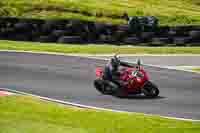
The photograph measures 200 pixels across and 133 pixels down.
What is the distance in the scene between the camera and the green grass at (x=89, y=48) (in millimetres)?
24984

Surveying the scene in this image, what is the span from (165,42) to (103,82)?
11251 mm

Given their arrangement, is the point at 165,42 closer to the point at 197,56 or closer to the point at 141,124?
the point at 197,56

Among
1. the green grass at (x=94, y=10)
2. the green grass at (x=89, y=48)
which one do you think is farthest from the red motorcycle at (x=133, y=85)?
the green grass at (x=94, y=10)

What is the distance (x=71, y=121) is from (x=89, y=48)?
12.8 m

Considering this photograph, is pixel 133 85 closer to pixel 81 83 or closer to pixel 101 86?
pixel 101 86

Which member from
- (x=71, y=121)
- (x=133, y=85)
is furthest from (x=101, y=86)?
(x=71, y=121)

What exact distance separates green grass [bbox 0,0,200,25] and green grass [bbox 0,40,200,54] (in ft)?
14.1

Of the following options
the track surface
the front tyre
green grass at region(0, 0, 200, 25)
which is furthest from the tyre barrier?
the front tyre

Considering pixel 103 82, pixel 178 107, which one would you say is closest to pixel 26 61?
pixel 103 82

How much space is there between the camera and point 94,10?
31812mm

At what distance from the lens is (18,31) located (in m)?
27.1

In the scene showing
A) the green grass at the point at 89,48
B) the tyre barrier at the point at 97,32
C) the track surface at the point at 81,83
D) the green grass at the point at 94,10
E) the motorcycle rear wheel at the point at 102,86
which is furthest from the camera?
the green grass at the point at 94,10

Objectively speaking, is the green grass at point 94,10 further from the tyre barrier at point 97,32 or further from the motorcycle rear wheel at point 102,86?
the motorcycle rear wheel at point 102,86

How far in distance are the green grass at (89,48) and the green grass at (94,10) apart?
4311 mm
